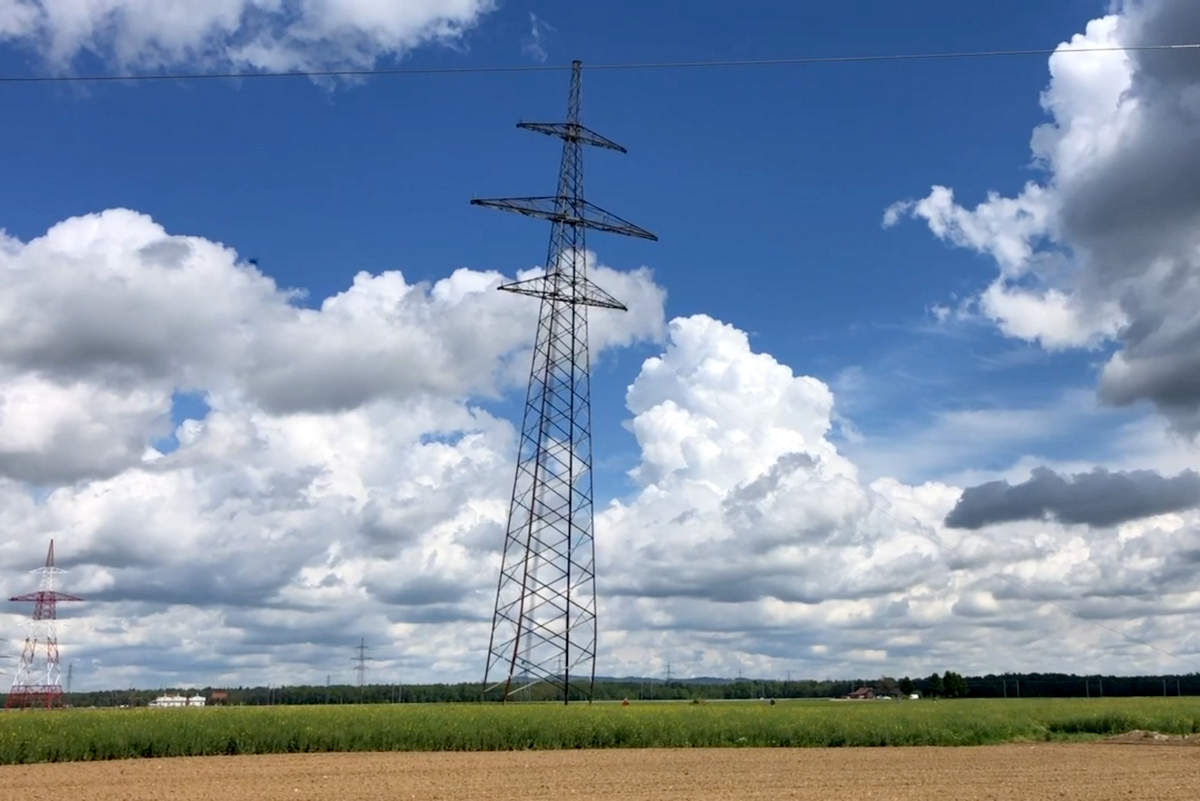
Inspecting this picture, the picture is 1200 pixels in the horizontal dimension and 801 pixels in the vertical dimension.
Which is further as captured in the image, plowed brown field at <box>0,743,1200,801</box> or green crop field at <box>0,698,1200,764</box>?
green crop field at <box>0,698,1200,764</box>

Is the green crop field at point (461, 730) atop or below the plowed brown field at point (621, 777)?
atop

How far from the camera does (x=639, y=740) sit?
6131cm

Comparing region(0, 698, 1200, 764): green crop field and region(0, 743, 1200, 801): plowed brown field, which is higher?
region(0, 698, 1200, 764): green crop field

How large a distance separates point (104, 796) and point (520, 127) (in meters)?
43.7

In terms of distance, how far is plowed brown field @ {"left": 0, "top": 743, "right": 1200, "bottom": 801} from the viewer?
121 ft

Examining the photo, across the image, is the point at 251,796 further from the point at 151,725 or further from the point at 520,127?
the point at 520,127

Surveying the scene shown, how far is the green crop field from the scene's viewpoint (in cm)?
5178

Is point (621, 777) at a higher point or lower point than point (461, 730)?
lower

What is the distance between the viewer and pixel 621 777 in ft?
141

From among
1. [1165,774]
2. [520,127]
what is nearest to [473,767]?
[1165,774]

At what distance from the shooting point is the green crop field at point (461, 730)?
51781mm

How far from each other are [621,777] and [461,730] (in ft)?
55.9

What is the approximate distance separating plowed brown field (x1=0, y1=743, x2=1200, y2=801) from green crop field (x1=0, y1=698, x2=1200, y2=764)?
237cm

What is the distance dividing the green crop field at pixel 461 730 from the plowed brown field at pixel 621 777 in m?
2.37
